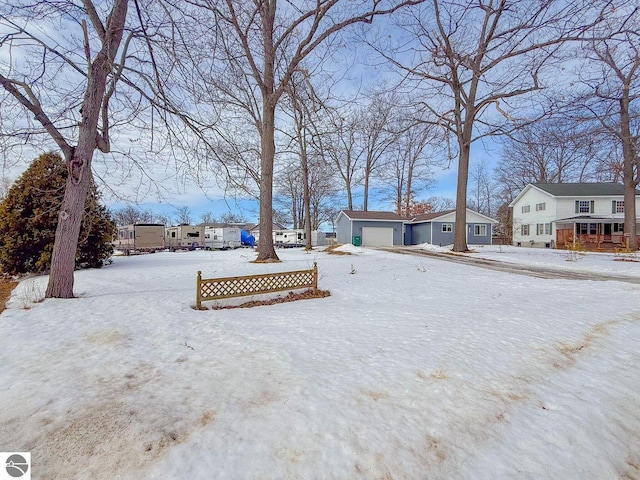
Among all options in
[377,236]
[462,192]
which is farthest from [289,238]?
[462,192]

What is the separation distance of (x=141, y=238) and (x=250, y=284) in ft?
70.3

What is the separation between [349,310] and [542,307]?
3.82 m

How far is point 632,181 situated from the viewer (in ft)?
61.5

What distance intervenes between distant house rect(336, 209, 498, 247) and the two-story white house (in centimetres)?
540

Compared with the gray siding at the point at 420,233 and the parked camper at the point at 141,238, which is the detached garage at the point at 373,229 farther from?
the parked camper at the point at 141,238

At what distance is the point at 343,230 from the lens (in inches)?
1166

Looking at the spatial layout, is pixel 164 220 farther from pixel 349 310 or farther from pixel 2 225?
pixel 349 310

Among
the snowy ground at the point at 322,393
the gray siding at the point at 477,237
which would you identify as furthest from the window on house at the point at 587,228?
the snowy ground at the point at 322,393

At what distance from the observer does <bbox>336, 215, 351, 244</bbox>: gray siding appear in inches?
1094

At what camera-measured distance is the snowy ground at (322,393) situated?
199cm

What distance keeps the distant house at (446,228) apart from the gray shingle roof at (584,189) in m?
6.11

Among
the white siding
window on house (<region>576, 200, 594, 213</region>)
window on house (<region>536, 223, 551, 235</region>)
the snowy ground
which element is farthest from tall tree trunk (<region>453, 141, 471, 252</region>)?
window on house (<region>576, 200, 594, 213</region>)

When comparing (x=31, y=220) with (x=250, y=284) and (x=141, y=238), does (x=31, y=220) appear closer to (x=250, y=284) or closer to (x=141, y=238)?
(x=250, y=284)

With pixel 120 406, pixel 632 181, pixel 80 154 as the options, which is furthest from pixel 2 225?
pixel 632 181
